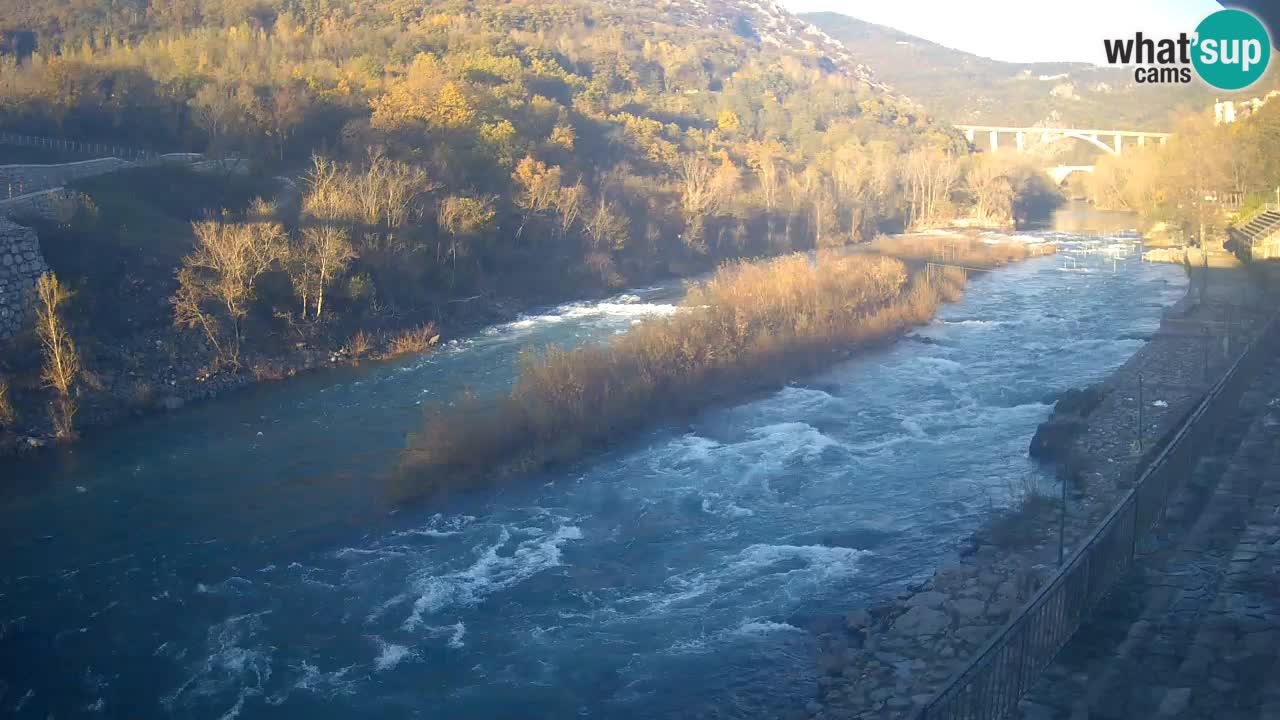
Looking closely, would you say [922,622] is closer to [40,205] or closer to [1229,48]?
[1229,48]

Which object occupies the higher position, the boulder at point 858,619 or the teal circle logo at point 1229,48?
the teal circle logo at point 1229,48

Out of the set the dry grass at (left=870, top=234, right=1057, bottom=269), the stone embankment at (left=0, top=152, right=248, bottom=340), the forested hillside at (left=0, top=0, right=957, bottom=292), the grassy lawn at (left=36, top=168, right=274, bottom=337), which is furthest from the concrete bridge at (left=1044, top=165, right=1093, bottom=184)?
the grassy lawn at (left=36, top=168, right=274, bottom=337)

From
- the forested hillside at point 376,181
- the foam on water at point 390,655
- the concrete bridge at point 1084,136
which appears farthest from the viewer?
the concrete bridge at point 1084,136

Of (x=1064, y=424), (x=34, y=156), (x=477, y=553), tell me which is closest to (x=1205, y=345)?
(x=1064, y=424)

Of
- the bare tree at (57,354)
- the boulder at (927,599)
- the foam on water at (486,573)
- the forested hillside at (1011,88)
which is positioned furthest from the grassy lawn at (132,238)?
the forested hillside at (1011,88)

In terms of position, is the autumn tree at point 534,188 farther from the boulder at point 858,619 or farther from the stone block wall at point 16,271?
the boulder at point 858,619

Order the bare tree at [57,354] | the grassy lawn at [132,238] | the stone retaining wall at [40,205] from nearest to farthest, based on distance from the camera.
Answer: the bare tree at [57,354] → the grassy lawn at [132,238] → the stone retaining wall at [40,205]

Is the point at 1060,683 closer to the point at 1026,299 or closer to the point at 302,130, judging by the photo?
the point at 1026,299
